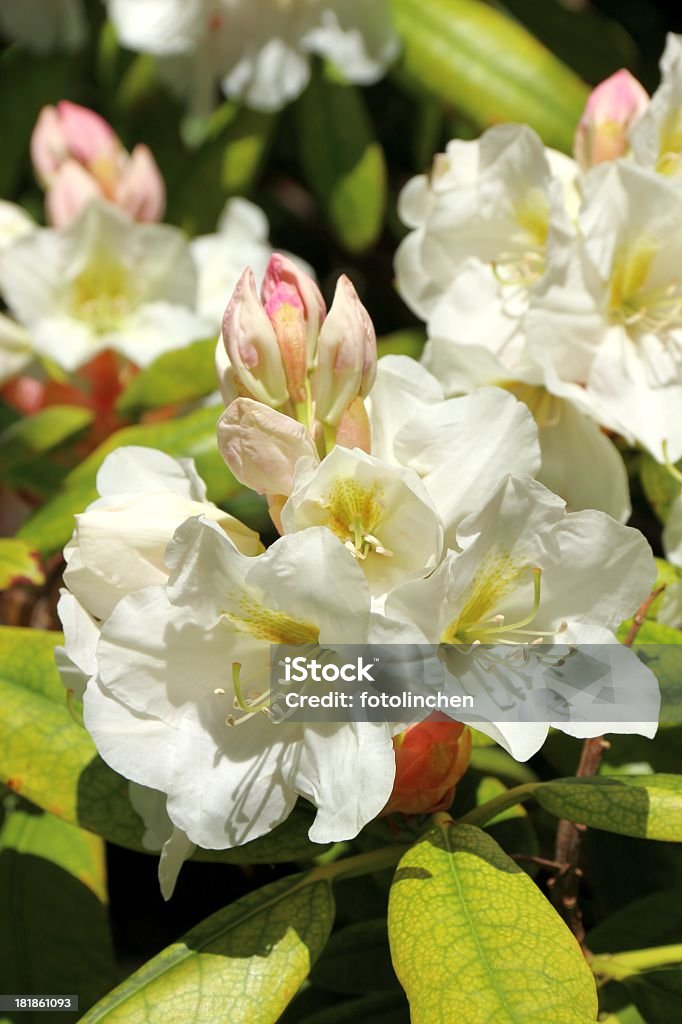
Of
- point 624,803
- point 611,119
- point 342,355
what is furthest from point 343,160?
point 624,803

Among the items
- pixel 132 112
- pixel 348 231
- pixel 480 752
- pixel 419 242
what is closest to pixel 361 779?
pixel 480 752

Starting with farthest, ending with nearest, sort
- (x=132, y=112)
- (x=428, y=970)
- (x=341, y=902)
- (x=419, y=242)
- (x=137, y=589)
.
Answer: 1. (x=132, y=112)
2. (x=419, y=242)
3. (x=341, y=902)
4. (x=137, y=589)
5. (x=428, y=970)

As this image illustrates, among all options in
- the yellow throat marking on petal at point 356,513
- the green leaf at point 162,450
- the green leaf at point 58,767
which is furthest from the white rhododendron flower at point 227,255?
the yellow throat marking on petal at point 356,513

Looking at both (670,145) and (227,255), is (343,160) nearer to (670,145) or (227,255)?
(227,255)

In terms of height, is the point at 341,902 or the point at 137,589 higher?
the point at 137,589

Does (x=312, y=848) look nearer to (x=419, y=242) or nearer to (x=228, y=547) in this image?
(x=228, y=547)

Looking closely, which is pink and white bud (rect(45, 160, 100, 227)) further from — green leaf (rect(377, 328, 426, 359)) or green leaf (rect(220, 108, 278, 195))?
green leaf (rect(377, 328, 426, 359))
